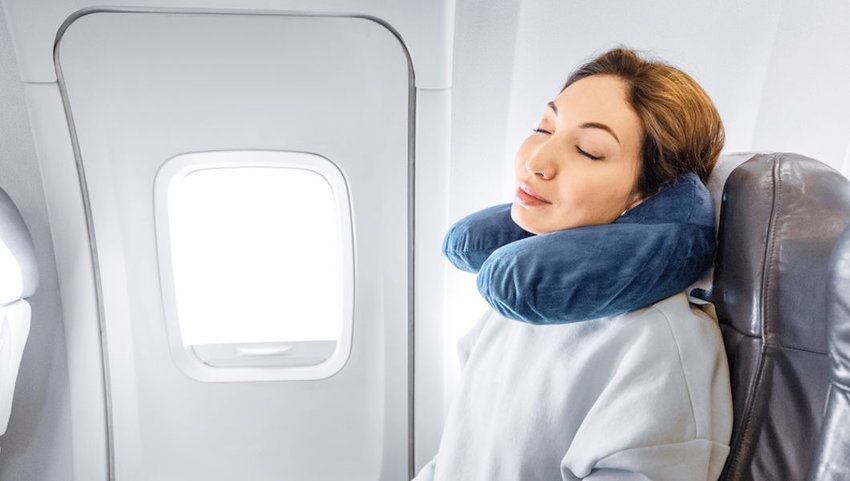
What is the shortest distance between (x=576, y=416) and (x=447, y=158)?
105 cm

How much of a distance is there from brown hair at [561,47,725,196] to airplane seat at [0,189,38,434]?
160cm

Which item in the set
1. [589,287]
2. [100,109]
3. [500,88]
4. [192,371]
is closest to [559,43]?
[500,88]

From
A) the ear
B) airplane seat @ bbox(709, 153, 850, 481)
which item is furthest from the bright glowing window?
airplane seat @ bbox(709, 153, 850, 481)

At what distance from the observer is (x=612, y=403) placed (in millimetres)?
1020

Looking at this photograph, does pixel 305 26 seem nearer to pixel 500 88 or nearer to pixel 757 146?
pixel 500 88

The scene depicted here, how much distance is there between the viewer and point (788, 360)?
990 millimetres

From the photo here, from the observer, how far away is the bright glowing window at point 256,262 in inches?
81.7

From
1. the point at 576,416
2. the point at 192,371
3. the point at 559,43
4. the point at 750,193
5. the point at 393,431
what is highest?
the point at 559,43

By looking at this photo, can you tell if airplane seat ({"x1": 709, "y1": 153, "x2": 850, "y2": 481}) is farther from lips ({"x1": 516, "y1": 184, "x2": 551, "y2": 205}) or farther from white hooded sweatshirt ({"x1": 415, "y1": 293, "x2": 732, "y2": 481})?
lips ({"x1": 516, "y1": 184, "x2": 551, "y2": 205})

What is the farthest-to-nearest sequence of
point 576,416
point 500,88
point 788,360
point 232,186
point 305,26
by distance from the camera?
point 232,186 → point 500,88 → point 305,26 → point 576,416 → point 788,360

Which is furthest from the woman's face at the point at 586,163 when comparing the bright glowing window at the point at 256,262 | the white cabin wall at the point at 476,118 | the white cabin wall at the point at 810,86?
the white cabin wall at the point at 810,86

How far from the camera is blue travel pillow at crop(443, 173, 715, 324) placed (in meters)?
1.00

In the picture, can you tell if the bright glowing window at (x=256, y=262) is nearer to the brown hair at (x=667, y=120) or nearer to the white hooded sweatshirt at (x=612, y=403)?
the white hooded sweatshirt at (x=612, y=403)

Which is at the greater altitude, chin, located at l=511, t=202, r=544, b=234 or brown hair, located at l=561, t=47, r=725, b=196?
brown hair, located at l=561, t=47, r=725, b=196
